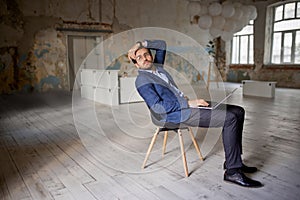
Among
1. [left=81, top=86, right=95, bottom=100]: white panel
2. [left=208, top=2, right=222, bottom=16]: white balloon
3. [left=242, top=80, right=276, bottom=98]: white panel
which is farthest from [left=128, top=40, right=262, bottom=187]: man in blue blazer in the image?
[left=208, top=2, right=222, bottom=16]: white balloon

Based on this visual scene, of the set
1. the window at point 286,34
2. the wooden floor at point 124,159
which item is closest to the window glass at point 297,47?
the window at point 286,34

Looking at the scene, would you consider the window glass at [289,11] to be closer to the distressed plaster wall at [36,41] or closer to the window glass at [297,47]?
the window glass at [297,47]

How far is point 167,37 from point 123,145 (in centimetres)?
783

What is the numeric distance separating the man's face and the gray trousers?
1.89 feet

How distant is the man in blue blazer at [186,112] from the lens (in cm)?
213

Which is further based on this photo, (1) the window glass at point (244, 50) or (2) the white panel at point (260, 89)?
(1) the window glass at point (244, 50)

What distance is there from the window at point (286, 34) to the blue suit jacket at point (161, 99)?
889cm

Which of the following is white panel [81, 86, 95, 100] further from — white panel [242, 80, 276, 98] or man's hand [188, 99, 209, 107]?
man's hand [188, 99, 209, 107]

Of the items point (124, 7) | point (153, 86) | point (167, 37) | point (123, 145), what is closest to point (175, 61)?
point (167, 37)

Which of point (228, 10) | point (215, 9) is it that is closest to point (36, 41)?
point (215, 9)

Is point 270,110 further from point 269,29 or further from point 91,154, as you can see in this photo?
point 269,29

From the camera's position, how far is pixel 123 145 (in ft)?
10.6

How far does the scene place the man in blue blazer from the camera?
213cm

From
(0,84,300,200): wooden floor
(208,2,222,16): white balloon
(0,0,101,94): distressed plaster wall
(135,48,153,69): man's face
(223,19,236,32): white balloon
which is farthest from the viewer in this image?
(223,19,236,32): white balloon
